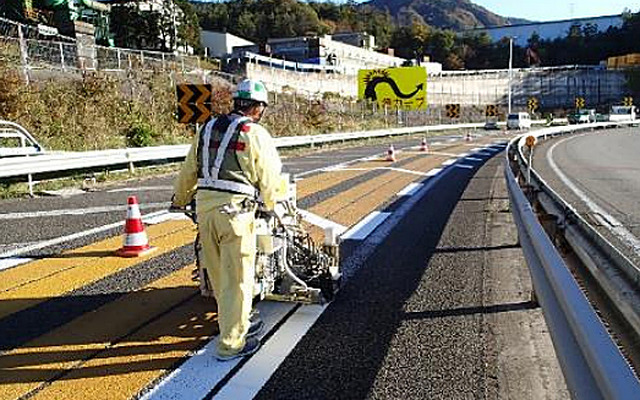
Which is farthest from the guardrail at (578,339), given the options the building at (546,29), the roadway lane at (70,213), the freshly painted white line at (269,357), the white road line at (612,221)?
the building at (546,29)

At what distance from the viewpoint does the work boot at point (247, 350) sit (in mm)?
3840

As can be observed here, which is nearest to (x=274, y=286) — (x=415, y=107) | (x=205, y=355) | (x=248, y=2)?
(x=205, y=355)

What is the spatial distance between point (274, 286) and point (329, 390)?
1.47 metres

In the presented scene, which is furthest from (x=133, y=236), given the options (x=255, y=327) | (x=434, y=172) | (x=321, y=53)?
(x=321, y=53)

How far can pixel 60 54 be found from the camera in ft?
68.8

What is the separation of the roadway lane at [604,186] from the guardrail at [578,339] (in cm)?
307

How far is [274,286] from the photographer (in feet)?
15.7

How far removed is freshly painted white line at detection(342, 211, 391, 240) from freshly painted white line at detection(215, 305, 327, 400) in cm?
279

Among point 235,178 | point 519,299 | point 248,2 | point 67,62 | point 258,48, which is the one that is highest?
point 248,2

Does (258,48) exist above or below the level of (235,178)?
above

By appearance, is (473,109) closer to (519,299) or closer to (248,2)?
(248,2)

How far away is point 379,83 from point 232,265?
6169cm

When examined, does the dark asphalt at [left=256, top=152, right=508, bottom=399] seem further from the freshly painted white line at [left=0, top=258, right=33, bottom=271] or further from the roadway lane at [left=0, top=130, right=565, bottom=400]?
the freshly painted white line at [left=0, top=258, right=33, bottom=271]

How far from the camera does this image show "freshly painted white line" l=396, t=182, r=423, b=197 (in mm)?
11477
